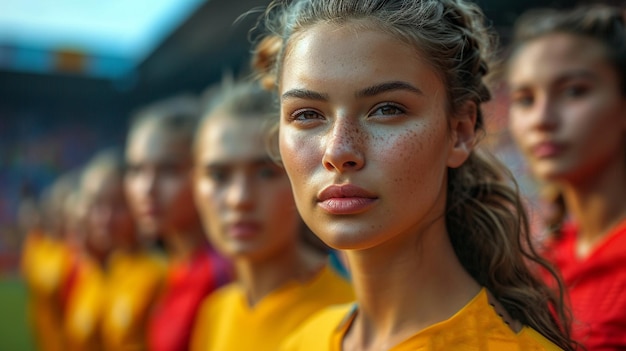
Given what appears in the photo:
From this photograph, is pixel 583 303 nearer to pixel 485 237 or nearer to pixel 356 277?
pixel 485 237

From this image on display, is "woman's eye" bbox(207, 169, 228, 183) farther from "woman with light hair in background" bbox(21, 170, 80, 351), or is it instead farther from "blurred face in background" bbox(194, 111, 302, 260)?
"woman with light hair in background" bbox(21, 170, 80, 351)

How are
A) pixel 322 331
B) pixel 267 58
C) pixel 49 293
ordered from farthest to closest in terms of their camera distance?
1. pixel 49 293
2. pixel 267 58
3. pixel 322 331

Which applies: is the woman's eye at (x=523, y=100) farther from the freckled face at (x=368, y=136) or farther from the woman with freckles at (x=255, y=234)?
the freckled face at (x=368, y=136)

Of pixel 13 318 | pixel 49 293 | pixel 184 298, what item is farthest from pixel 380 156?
pixel 13 318

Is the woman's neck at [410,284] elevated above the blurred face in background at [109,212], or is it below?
below

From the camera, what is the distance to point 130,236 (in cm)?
425

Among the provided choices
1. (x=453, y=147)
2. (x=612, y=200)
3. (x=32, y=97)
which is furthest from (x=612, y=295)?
(x=32, y=97)

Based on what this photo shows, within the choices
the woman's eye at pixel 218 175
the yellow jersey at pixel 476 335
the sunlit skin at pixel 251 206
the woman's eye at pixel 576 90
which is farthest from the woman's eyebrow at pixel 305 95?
the woman's eye at pixel 576 90

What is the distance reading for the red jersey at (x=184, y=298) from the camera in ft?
8.96

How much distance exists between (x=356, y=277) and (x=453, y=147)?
1.17 ft

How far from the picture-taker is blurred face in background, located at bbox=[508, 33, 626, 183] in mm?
2062

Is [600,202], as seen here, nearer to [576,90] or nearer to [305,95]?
[576,90]

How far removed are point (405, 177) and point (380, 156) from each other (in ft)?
0.20

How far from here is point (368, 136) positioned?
128 centimetres
